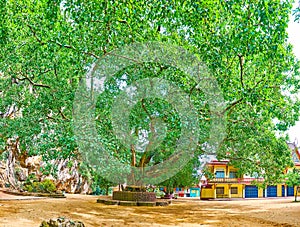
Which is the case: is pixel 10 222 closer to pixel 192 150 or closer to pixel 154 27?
pixel 154 27

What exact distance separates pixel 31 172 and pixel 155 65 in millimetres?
21484

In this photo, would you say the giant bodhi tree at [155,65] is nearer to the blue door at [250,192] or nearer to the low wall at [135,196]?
the low wall at [135,196]

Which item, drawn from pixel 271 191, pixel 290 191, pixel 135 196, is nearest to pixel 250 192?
pixel 271 191

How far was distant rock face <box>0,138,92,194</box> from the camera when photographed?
26.7 meters

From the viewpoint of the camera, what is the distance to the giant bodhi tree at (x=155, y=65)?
37.3 ft

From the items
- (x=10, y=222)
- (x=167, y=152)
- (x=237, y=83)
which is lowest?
(x=10, y=222)

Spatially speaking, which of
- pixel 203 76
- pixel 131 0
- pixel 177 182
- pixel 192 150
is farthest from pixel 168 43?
pixel 177 182

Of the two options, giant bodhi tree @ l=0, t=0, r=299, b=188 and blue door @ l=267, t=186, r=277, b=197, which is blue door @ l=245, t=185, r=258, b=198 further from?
giant bodhi tree @ l=0, t=0, r=299, b=188

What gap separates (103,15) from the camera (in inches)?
494

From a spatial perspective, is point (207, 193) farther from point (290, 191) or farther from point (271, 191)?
point (290, 191)

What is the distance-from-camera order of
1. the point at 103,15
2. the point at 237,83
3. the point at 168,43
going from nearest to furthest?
the point at 103,15 → the point at 168,43 → the point at 237,83

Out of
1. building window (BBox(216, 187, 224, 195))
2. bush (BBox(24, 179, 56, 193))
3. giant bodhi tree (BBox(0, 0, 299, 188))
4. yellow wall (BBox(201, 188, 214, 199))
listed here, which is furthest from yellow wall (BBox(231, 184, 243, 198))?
bush (BBox(24, 179, 56, 193))

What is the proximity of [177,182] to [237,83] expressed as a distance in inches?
549

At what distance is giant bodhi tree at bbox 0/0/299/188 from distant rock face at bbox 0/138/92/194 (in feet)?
27.8
